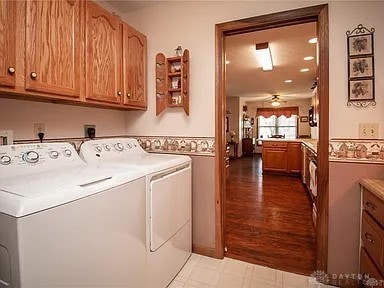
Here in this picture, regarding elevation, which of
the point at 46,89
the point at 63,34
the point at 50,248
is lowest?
the point at 50,248

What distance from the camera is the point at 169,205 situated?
5.61 feet

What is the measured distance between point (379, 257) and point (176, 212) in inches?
50.2

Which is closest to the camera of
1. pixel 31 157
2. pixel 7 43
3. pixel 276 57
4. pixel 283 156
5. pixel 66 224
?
pixel 66 224

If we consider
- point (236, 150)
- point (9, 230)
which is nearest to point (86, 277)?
point (9, 230)

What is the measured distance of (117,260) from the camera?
1.20 metres

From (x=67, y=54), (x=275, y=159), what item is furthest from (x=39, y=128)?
(x=275, y=159)

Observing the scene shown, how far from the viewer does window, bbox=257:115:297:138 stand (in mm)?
10492

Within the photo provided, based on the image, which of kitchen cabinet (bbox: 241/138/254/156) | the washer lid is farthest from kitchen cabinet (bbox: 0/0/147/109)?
kitchen cabinet (bbox: 241/138/254/156)

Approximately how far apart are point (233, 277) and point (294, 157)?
4383mm

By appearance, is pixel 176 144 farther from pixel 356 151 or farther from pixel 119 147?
pixel 356 151

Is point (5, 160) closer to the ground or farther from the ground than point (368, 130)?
closer to the ground

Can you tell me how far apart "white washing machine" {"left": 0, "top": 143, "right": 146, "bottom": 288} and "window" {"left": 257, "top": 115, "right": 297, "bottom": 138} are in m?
10.3

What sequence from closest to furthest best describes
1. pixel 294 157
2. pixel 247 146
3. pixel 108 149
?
1. pixel 108 149
2. pixel 294 157
3. pixel 247 146

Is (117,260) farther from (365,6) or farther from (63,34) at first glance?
(365,6)
